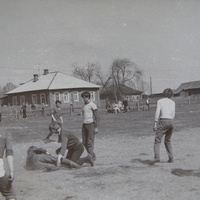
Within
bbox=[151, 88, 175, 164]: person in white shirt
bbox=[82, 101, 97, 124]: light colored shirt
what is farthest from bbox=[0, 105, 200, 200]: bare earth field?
bbox=[82, 101, 97, 124]: light colored shirt

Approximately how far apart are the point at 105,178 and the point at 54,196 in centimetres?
119

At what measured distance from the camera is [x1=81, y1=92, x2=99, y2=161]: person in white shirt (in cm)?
728

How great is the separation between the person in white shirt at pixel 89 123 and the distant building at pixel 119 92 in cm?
5927

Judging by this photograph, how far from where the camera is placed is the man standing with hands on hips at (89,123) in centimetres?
728

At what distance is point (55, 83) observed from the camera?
1738 inches

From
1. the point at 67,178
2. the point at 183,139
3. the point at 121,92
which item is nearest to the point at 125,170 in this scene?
the point at 67,178

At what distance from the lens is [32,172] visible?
22.1 feet

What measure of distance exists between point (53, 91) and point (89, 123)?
36.4 m

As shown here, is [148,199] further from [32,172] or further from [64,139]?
[32,172]

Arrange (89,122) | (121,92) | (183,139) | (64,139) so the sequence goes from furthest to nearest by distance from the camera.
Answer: (121,92)
(183,139)
(89,122)
(64,139)

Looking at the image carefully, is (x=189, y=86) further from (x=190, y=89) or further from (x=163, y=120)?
(x=163, y=120)

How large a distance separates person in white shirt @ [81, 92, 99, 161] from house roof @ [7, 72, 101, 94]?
35692 millimetres

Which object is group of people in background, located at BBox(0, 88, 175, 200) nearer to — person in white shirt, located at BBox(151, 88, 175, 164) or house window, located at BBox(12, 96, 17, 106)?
person in white shirt, located at BBox(151, 88, 175, 164)

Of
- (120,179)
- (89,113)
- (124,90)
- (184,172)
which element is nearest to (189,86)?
(124,90)
